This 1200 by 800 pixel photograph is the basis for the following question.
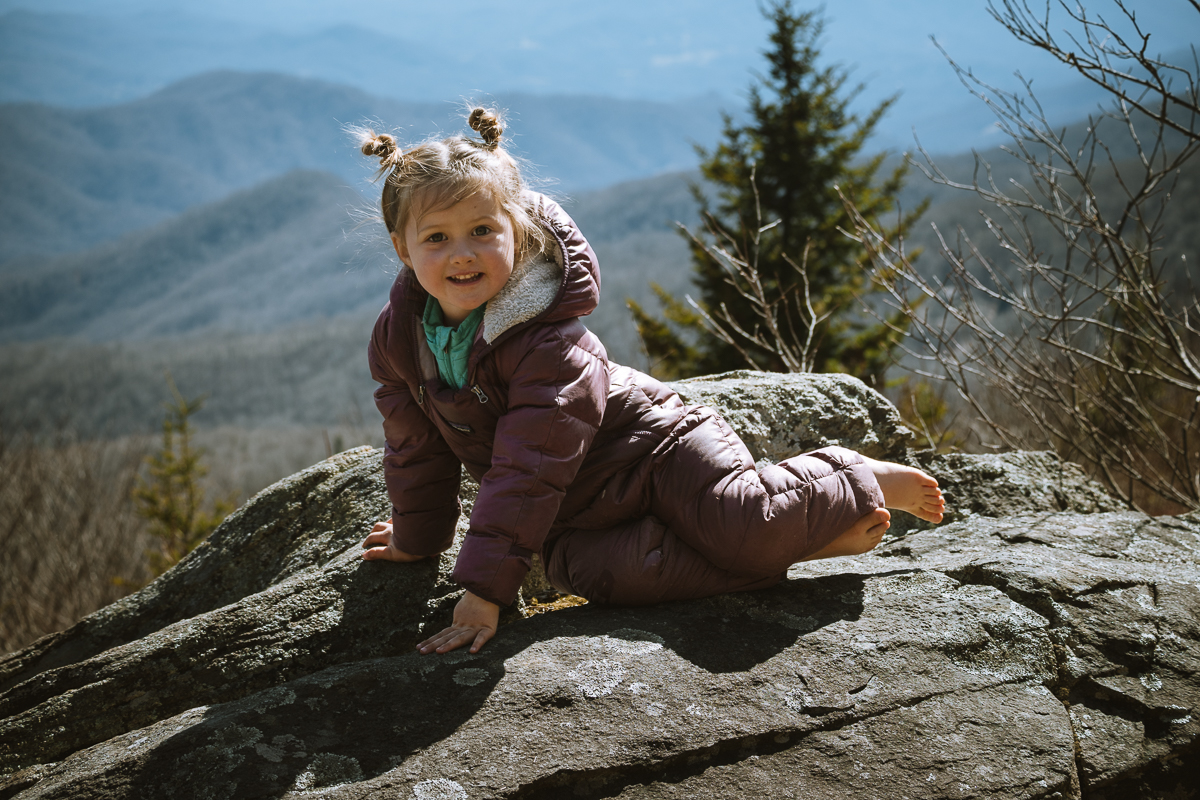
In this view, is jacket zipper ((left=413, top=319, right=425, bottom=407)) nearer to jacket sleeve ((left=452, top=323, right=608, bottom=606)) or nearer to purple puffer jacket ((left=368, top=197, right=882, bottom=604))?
purple puffer jacket ((left=368, top=197, right=882, bottom=604))

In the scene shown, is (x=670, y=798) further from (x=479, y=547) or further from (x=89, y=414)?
(x=89, y=414)

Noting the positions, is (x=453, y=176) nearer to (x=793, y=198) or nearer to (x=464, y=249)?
(x=464, y=249)

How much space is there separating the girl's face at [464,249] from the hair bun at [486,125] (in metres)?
0.23

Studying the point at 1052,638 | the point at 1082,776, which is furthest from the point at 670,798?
the point at 1052,638

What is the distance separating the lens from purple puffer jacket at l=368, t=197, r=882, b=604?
207cm

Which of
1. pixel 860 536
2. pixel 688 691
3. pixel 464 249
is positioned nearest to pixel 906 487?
pixel 860 536

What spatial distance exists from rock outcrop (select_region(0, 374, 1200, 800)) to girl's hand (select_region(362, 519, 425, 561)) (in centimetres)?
4

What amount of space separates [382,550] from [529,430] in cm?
76

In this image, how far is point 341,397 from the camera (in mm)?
30406

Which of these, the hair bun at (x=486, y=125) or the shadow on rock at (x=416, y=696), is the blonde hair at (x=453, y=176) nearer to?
the hair bun at (x=486, y=125)

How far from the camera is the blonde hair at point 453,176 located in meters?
2.08

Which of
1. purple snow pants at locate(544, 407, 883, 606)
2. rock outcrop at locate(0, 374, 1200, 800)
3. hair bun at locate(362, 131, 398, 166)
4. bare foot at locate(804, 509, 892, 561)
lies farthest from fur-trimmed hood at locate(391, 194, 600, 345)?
bare foot at locate(804, 509, 892, 561)

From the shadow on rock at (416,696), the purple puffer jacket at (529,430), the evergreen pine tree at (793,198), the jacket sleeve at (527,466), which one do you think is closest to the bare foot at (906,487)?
the purple puffer jacket at (529,430)

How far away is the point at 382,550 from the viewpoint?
2.49 meters
